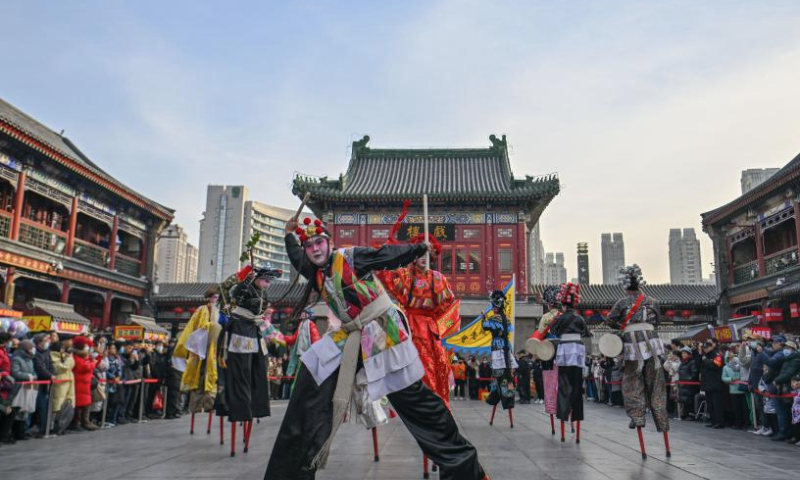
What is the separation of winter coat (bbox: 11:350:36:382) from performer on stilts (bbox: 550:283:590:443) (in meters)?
7.57

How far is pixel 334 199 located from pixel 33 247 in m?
13.3

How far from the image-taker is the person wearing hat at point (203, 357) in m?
8.41

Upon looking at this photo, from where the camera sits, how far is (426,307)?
6.36 metres

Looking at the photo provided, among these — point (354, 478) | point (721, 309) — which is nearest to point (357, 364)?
point (354, 478)

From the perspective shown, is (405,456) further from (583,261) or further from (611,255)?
(611,255)

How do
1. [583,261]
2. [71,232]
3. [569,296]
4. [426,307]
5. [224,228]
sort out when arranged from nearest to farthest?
[426,307], [569,296], [71,232], [583,261], [224,228]

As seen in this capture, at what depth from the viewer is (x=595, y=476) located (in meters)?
5.24

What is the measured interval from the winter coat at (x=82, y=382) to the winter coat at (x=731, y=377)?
11.5 metres

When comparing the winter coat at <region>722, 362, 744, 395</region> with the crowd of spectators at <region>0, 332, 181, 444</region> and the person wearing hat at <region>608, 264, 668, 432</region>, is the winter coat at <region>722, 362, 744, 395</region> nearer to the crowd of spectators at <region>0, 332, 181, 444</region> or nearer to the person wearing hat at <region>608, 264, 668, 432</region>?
the person wearing hat at <region>608, 264, 668, 432</region>

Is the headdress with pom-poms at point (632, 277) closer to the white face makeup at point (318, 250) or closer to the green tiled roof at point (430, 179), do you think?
the white face makeup at point (318, 250)

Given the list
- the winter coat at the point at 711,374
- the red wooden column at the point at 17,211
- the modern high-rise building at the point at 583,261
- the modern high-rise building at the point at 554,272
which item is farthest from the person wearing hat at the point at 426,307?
the modern high-rise building at the point at 554,272

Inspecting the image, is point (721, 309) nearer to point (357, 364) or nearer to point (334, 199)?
point (334, 199)

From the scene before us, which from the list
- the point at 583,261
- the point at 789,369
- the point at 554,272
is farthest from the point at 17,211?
the point at 554,272

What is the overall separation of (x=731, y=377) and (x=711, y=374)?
35cm
